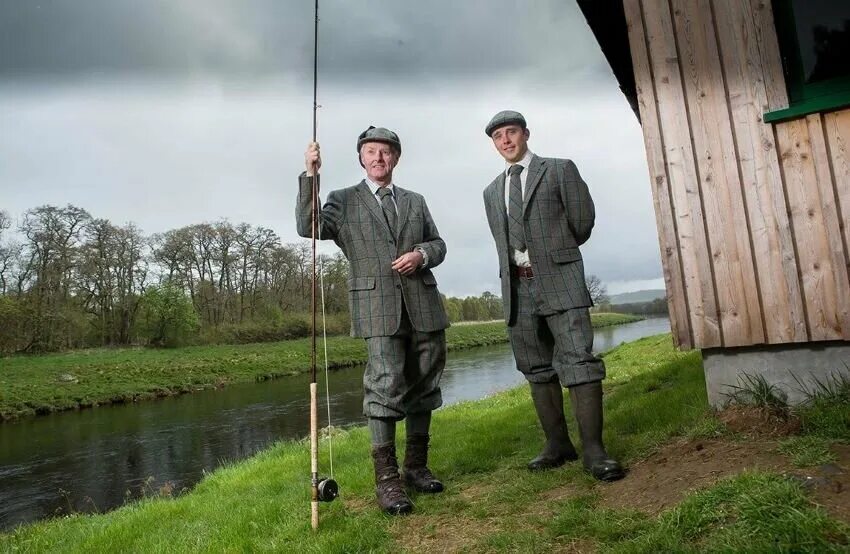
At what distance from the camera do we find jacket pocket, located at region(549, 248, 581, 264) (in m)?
3.28

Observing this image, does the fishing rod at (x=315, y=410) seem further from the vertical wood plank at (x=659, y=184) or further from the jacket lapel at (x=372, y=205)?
the vertical wood plank at (x=659, y=184)

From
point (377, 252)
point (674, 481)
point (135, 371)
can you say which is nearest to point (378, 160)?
point (377, 252)

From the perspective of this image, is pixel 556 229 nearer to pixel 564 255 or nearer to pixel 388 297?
pixel 564 255

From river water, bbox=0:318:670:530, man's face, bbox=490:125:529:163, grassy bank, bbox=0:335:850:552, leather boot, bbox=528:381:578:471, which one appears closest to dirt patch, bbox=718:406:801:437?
grassy bank, bbox=0:335:850:552

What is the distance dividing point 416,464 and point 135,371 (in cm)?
2789

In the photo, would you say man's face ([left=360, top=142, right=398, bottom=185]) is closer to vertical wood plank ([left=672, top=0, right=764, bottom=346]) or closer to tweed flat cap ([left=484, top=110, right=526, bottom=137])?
tweed flat cap ([left=484, top=110, right=526, bottom=137])

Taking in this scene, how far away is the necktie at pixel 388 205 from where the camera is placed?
3490 mm

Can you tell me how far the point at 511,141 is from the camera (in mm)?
3496

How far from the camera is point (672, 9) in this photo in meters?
3.57

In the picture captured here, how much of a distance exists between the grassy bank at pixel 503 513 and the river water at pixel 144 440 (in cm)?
452

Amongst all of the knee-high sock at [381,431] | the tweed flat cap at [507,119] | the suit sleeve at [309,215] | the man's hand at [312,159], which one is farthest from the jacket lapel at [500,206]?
the knee-high sock at [381,431]

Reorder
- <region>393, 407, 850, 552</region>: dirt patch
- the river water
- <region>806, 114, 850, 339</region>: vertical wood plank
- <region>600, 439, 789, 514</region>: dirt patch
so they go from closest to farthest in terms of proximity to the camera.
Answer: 1. <region>393, 407, 850, 552</region>: dirt patch
2. <region>600, 439, 789, 514</region>: dirt patch
3. <region>806, 114, 850, 339</region>: vertical wood plank
4. the river water

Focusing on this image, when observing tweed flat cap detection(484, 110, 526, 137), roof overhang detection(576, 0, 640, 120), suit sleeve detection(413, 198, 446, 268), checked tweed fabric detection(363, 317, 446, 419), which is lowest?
checked tweed fabric detection(363, 317, 446, 419)

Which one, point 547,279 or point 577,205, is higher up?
point 577,205
